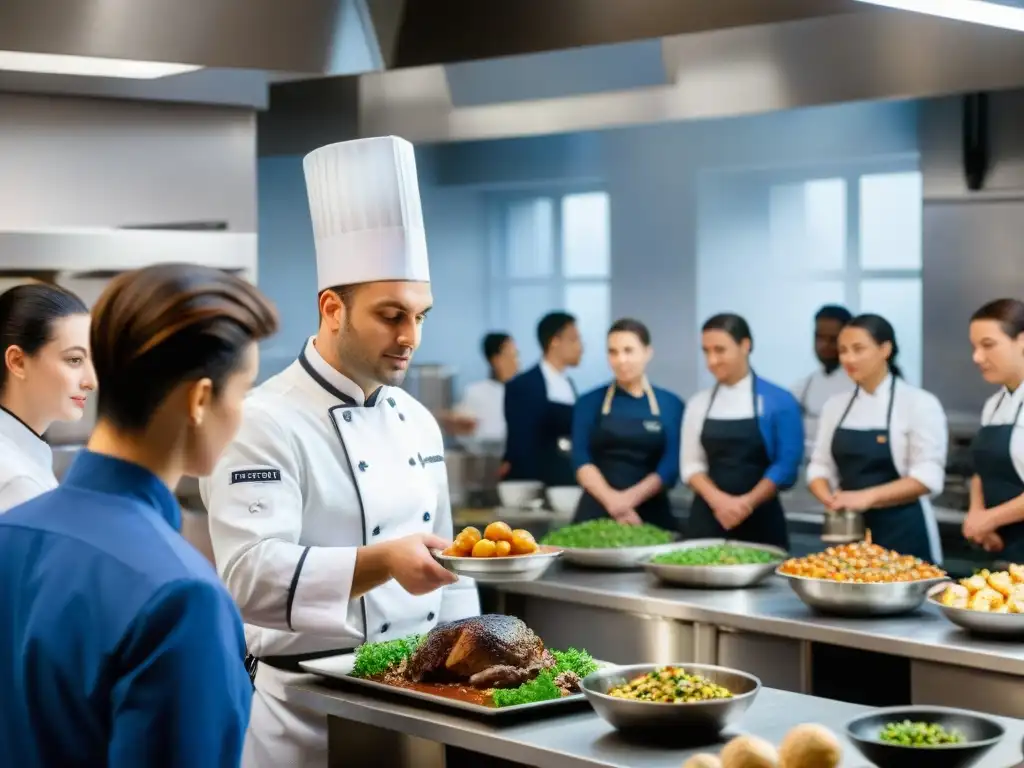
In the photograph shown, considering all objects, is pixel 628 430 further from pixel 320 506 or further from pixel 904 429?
pixel 320 506

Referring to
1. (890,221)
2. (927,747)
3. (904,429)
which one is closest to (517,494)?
(904,429)

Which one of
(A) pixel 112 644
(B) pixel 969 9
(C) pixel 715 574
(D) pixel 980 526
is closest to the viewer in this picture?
(A) pixel 112 644

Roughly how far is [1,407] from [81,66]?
3.73 ft

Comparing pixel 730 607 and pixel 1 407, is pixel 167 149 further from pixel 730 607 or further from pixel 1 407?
pixel 730 607

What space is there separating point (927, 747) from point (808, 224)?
5.93 m

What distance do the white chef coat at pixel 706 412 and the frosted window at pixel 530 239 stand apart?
13.5 ft

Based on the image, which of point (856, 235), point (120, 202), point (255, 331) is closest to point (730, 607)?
point (120, 202)

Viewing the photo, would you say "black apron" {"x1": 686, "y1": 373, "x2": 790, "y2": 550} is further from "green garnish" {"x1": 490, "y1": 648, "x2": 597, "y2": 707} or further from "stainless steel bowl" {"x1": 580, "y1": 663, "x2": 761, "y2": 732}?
"stainless steel bowl" {"x1": 580, "y1": 663, "x2": 761, "y2": 732}

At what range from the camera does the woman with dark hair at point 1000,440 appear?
4.52 metres

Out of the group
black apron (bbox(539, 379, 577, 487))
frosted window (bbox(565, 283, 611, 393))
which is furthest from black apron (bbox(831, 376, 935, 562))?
frosted window (bbox(565, 283, 611, 393))

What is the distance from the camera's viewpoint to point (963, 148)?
232 inches

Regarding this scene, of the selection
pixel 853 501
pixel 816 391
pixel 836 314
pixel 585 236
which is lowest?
pixel 853 501

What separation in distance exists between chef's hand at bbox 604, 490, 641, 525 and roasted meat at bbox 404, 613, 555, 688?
9.06ft

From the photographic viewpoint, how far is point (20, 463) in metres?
2.64
